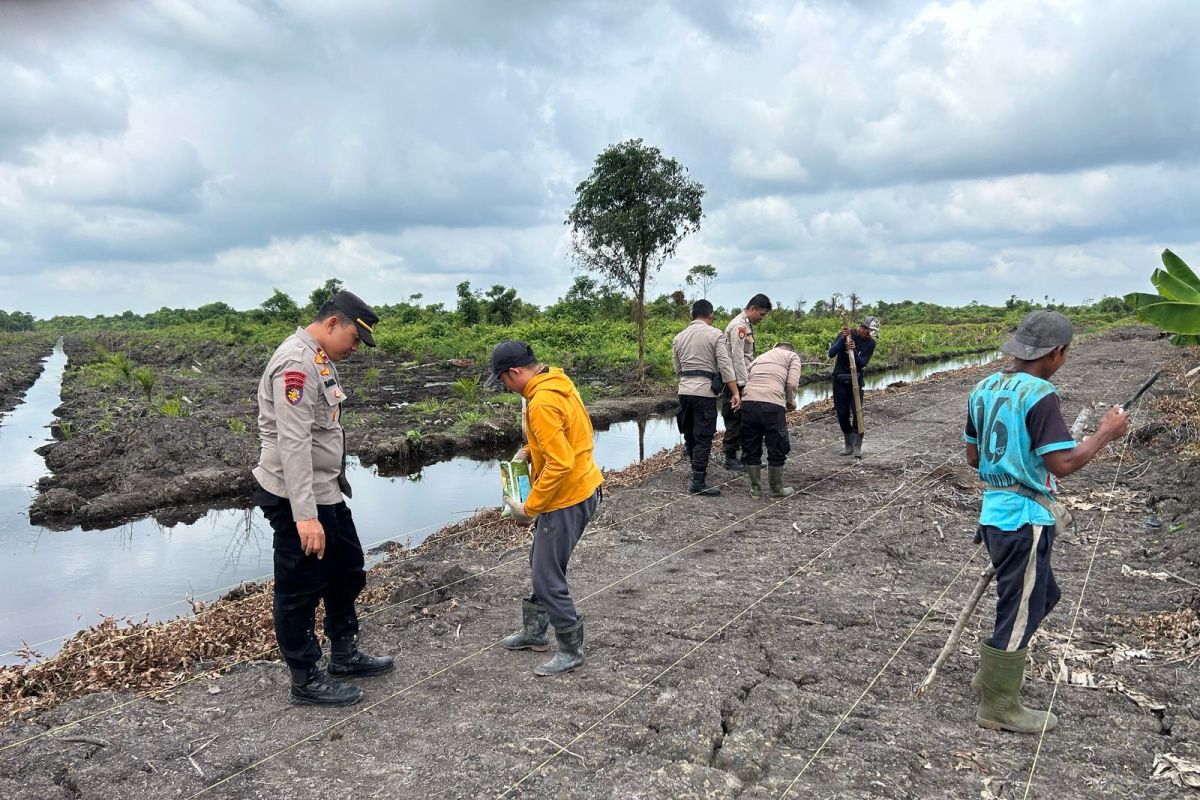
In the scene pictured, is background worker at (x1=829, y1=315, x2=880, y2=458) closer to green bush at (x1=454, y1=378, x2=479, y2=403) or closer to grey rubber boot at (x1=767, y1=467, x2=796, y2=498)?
grey rubber boot at (x1=767, y1=467, x2=796, y2=498)

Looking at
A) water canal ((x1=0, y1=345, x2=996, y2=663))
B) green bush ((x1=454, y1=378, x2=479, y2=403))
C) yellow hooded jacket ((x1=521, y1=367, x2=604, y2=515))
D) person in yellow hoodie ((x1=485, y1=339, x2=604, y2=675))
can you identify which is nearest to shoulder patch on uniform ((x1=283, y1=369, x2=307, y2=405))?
person in yellow hoodie ((x1=485, y1=339, x2=604, y2=675))

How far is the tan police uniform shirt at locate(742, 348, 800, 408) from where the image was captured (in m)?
7.06

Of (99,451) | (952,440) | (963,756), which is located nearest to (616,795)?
(963,756)

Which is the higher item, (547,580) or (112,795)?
(547,580)

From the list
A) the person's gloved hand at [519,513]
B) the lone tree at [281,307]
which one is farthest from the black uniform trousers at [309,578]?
the lone tree at [281,307]

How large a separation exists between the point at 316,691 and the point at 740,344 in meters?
5.41

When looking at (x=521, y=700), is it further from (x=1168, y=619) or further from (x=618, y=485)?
(x=618, y=485)

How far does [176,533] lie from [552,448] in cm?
709

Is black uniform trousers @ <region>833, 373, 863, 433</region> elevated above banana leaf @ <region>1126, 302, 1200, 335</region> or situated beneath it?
situated beneath

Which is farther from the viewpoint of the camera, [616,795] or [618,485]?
[618,485]

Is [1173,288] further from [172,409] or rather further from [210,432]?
[172,409]

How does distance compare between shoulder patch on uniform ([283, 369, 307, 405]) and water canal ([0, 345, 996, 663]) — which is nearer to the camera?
shoulder patch on uniform ([283, 369, 307, 405])

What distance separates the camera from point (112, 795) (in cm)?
293

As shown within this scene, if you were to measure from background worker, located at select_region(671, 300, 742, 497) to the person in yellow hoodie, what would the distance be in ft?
11.5
